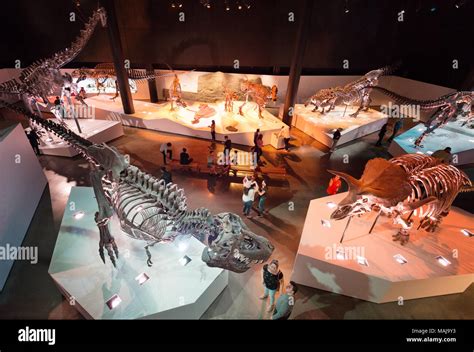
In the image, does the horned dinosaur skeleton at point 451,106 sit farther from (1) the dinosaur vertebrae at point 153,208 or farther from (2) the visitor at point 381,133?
(1) the dinosaur vertebrae at point 153,208

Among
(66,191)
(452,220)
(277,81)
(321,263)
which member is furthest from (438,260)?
(277,81)

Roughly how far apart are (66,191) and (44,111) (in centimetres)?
690

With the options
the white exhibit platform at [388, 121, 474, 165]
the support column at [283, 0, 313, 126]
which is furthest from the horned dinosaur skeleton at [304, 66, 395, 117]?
the white exhibit platform at [388, 121, 474, 165]

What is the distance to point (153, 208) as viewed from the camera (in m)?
4.04

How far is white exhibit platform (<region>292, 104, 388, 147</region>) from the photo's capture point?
10016 millimetres

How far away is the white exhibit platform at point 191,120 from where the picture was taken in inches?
383

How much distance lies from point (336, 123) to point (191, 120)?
237 inches

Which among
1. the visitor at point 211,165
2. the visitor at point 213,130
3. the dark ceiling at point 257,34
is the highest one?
the dark ceiling at point 257,34

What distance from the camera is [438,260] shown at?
4750mm

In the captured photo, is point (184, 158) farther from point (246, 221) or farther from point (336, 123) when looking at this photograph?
point (336, 123)

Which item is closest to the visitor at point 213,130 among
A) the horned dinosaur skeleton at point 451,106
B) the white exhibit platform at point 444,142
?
the white exhibit platform at point 444,142

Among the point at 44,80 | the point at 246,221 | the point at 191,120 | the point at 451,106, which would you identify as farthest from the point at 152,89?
the point at 451,106

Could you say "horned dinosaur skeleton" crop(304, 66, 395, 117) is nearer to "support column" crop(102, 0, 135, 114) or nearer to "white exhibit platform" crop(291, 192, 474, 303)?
"white exhibit platform" crop(291, 192, 474, 303)

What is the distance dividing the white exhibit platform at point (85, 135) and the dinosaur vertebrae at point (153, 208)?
5.78m
